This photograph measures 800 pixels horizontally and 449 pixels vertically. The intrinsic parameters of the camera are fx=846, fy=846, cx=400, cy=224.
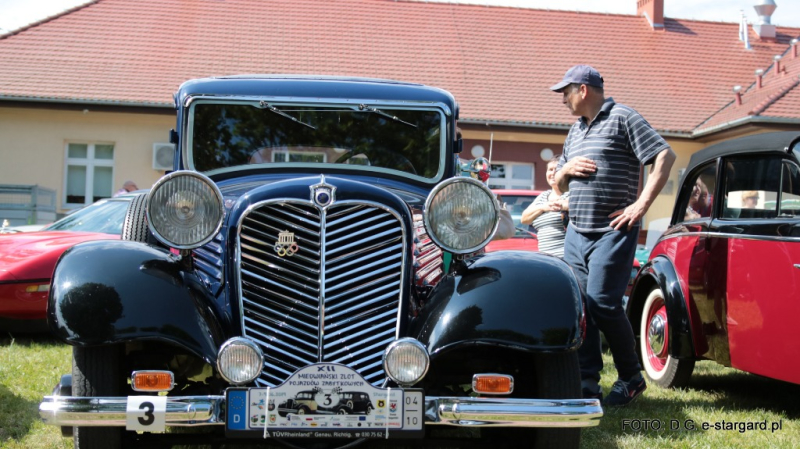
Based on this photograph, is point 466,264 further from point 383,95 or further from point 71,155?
point 71,155

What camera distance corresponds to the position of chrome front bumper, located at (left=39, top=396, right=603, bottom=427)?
288 centimetres

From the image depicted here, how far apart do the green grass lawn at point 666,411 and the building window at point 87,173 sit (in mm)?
12509

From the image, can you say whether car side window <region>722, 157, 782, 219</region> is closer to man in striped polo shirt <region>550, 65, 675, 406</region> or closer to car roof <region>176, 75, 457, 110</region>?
man in striped polo shirt <region>550, 65, 675, 406</region>

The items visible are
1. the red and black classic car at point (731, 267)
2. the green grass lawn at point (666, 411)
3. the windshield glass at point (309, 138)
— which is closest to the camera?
the green grass lawn at point (666, 411)

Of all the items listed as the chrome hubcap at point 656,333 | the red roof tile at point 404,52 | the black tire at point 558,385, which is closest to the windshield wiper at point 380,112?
the black tire at point 558,385

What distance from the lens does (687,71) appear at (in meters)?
21.5

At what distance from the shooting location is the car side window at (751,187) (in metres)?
4.70

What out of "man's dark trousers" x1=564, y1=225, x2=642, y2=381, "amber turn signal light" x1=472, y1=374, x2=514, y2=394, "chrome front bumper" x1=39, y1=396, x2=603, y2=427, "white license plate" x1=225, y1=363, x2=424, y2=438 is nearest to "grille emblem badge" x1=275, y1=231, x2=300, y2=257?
"white license plate" x1=225, y1=363, x2=424, y2=438

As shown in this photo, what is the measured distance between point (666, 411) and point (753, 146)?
1624mm

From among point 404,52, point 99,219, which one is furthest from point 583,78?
point 404,52

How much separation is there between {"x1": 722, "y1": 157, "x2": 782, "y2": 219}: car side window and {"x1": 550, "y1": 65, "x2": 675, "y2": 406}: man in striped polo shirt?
1.90 ft

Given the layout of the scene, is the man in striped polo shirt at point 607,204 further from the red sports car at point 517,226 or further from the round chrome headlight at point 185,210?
the red sports car at point 517,226

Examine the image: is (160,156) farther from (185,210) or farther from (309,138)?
(185,210)

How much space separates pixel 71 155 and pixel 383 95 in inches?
611
